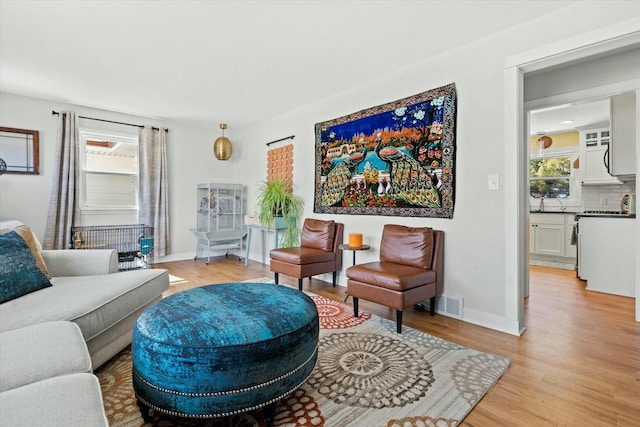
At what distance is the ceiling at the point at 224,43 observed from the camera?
226 centimetres

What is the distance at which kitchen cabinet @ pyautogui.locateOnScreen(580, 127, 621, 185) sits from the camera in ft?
16.8

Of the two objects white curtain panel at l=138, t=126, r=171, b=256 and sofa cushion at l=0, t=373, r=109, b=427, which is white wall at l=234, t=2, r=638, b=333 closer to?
sofa cushion at l=0, t=373, r=109, b=427

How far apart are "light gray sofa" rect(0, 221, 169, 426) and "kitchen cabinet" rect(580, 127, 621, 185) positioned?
6462mm

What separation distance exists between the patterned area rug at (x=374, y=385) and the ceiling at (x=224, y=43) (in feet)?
7.89

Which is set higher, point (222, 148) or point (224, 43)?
point (224, 43)

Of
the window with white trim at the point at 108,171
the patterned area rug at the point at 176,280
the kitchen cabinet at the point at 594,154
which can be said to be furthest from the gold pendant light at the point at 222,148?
the kitchen cabinet at the point at 594,154

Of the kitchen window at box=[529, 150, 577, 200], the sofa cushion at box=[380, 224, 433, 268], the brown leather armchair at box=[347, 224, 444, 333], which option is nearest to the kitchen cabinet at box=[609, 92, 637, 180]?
the kitchen window at box=[529, 150, 577, 200]

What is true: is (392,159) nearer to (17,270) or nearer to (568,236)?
(17,270)

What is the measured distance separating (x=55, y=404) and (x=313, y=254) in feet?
8.83

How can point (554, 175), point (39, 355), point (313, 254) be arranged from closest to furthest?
point (39, 355) < point (313, 254) < point (554, 175)

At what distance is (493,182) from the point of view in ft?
8.42

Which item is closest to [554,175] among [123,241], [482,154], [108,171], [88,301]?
[482,154]

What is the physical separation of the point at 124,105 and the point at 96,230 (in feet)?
6.06

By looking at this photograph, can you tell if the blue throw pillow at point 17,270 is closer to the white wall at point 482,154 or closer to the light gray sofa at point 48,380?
the light gray sofa at point 48,380
